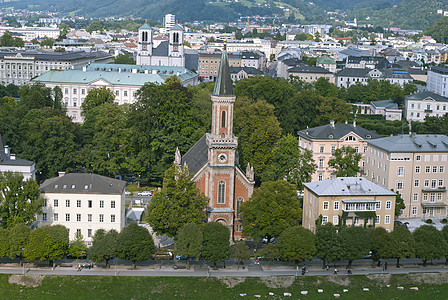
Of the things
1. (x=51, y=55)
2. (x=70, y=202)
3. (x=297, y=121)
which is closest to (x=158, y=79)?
(x=297, y=121)

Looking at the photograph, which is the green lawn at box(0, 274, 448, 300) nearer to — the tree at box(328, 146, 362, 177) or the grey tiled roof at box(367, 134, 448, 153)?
the tree at box(328, 146, 362, 177)

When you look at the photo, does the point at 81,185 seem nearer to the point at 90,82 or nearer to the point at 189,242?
the point at 189,242

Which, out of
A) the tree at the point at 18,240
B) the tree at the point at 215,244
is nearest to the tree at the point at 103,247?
the tree at the point at 18,240

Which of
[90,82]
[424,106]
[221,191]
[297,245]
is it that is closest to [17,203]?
[221,191]

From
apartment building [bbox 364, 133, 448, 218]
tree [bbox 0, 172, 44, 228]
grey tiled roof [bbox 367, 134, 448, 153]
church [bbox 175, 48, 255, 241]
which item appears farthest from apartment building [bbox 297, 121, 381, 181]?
tree [bbox 0, 172, 44, 228]

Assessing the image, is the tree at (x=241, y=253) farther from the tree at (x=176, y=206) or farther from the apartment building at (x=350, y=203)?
the apartment building at (x=350, y=203)

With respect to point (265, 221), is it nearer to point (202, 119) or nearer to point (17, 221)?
point (17, 221)
